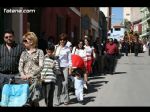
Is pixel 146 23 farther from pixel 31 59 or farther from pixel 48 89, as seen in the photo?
pixel 31 59

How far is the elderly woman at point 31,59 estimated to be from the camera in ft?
31.2

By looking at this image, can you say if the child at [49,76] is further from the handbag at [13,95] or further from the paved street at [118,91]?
the paved street at [118,91]

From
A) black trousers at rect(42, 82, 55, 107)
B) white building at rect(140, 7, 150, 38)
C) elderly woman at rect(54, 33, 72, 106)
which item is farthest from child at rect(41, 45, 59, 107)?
white building at rect(140, 7, 150, 38)

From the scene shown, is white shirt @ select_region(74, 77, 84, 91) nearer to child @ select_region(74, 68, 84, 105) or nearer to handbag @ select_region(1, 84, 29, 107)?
child @ select_region(74, 68, 84, 105)

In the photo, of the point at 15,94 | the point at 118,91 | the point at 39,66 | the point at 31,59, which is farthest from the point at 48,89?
the point at 118,91

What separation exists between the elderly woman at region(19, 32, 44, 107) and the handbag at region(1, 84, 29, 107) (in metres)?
0.37

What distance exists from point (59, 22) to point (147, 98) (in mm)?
13083

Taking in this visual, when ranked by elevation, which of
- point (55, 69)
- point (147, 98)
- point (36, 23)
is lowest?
point (147, 98)

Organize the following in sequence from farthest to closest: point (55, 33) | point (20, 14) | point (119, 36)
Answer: point (119, 36), point (55, 33), point (20, 14)

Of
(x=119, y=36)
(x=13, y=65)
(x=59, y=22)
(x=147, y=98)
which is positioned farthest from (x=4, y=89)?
(x=119, y=36)

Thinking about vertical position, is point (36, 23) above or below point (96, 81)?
above

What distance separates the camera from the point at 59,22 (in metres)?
26.0
